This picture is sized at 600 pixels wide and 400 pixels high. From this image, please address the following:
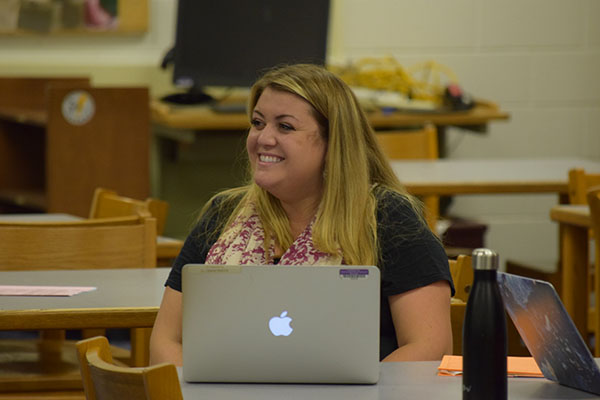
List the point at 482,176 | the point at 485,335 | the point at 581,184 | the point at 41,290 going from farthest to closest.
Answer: the point at 482,176
the point at 581,184
the point at 41,290
the point at 485,335

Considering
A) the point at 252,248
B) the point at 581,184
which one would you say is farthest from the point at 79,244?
the point at 581,184

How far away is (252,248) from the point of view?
2109 millimetres

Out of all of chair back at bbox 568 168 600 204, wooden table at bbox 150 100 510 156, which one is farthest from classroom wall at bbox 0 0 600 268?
chair back at bbox 568 168 600 204

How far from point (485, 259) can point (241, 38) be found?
3.72 metres

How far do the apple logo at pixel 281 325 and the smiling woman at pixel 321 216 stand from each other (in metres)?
0.48

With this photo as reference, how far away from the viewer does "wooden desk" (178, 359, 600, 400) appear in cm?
146

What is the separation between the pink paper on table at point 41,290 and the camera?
7.21ft

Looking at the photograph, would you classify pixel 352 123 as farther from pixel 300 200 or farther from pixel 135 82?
pixel 135 82

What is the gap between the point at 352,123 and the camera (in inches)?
83.0

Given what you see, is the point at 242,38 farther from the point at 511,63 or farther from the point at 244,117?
the point at 511,63

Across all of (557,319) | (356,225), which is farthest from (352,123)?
(557,319)

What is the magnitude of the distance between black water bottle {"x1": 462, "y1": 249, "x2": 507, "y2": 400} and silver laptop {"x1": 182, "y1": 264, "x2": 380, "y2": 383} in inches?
7.7

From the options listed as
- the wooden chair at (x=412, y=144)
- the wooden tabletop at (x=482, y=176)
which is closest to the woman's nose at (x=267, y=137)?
the wooden tabletop at (x=482, y=176)

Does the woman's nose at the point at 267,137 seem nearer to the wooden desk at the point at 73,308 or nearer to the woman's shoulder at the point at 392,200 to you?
the woman's shoulder at the point at 392,200
